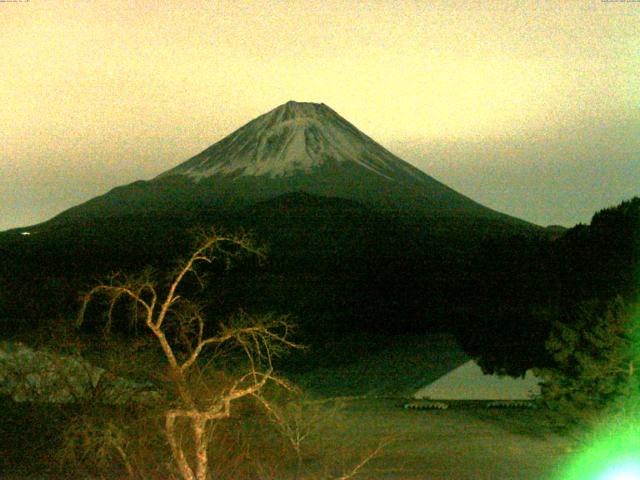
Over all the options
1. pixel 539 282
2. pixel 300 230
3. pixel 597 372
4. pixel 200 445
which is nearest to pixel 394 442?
pixel 597 372

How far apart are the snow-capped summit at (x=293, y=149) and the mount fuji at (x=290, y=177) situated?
0.12 metres

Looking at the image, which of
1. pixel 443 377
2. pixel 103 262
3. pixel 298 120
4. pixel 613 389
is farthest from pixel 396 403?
pixel 298 120

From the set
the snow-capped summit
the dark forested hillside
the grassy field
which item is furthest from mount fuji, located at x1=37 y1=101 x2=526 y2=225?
the grassy field

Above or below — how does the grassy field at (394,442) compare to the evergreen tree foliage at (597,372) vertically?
below

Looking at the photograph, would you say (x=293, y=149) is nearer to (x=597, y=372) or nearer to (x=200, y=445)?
(x=597, y=372)

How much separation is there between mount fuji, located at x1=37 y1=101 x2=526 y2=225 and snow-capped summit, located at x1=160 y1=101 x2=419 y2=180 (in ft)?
0.38

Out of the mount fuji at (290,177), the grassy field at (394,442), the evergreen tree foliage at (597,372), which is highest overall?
the mount fuji at (290,177)

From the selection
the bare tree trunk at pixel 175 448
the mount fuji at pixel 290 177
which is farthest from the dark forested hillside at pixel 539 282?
the mount fuji at pixel 290 177

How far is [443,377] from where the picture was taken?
28.8 metres

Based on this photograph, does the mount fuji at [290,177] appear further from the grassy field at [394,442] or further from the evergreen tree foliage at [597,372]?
the evergreen tree foliage at [597,372]

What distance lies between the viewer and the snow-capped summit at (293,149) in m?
101

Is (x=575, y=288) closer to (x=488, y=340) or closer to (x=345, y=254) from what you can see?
(x=488, y=340)

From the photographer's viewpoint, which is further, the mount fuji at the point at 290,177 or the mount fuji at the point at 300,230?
the mount fuji at the point at 290,177

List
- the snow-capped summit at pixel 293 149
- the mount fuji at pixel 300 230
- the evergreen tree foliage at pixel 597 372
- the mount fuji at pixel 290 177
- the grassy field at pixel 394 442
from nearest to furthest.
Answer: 1. the grassy field at pixel 394 442
2. the evergreen tree foliage at pixel 597 372
3. the mount fuji at pixel 300 230
4. the mount fuji at pixel 290 177
5. the snow-capped summit at pixel 293 149
